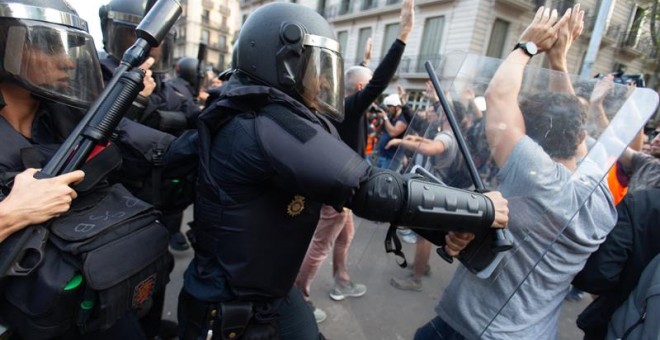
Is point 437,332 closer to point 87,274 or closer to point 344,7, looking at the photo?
point 87,274

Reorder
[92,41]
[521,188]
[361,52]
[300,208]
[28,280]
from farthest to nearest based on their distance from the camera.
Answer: [361,52] < [92,41] < [300,208] < [521,188] < [28,280]

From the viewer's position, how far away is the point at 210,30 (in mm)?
44125

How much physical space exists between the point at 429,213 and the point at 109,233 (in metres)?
1.03

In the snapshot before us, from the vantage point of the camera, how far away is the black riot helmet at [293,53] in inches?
47.1

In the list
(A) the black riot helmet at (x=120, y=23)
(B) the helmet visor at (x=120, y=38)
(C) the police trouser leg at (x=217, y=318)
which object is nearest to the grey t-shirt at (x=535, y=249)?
(C) the police trouser leg at (x=217, y=318)

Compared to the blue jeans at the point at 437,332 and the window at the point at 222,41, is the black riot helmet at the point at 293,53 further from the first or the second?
the window at the point at 222,41

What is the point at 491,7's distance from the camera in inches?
569

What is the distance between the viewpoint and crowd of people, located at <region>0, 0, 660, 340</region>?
1.00 metres

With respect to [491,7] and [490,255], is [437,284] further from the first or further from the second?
[491,7]

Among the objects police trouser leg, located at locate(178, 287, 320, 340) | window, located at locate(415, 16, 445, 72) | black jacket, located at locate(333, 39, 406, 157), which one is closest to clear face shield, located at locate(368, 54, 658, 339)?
police trouser leg, located at locate(178, 287, 320, 340)

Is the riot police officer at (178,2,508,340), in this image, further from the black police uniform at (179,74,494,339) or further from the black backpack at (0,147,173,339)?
the black backpack at (0,147,173,339)

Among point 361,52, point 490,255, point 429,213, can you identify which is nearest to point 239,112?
point 429,213

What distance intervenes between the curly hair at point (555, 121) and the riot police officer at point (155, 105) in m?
1.42

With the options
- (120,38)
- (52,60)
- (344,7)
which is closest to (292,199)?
(52,60)
